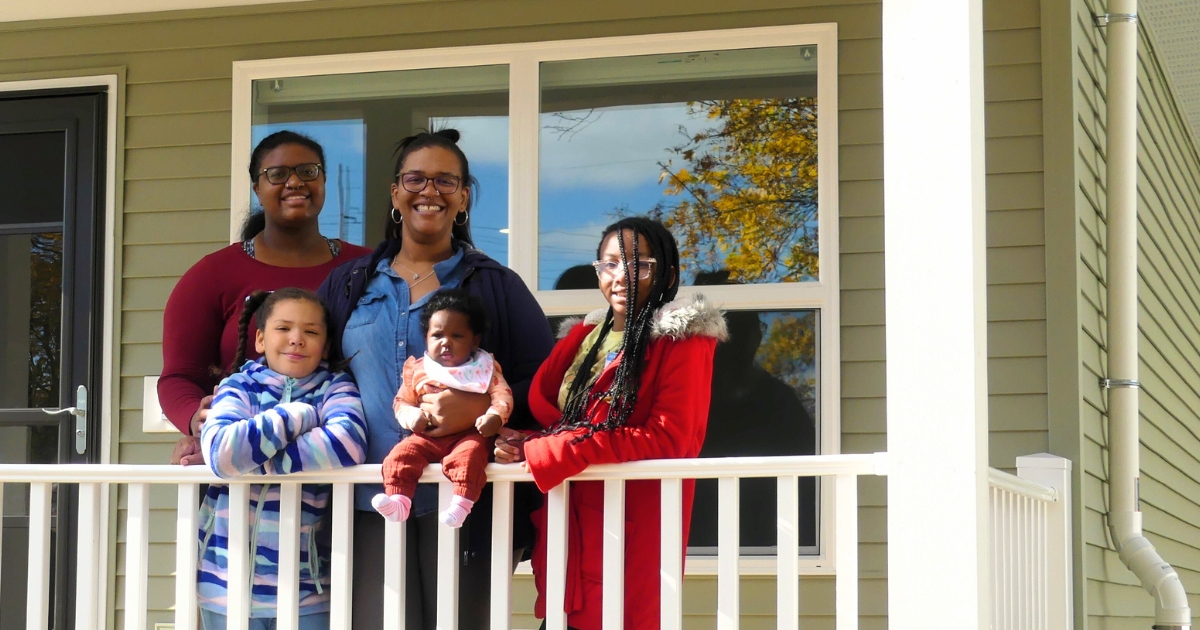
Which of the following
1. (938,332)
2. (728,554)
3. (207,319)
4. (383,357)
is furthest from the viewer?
(207,319)

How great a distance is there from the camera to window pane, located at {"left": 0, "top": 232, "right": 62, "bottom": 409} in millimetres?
4793

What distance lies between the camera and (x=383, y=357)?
2.90 m

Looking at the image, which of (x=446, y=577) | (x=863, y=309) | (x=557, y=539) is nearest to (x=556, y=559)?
(x=557, y=539)

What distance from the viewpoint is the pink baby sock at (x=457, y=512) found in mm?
2676

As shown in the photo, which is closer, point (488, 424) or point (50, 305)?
point (488, 424)

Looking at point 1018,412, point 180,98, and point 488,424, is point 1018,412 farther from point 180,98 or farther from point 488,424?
point 180,98

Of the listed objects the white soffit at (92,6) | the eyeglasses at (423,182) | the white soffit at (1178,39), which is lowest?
the eyeglasses at (423,182)

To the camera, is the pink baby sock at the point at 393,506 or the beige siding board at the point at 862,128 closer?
the pink baby sock at the point at 393,506

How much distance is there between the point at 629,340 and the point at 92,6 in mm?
3138

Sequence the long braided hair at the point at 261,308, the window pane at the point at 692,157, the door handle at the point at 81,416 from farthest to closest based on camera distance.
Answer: the door handle at the point at 81,416
the window pane at the point at 692,157
the long braided hair at the point at 261,308

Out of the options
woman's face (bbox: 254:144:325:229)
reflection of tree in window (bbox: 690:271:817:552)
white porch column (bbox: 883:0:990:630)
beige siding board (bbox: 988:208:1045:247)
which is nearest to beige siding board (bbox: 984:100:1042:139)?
beige siding board (bbox: 988:208:1045:247)

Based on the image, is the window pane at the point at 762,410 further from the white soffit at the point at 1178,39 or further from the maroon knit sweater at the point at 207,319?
the white soffit at the point at 1178,39

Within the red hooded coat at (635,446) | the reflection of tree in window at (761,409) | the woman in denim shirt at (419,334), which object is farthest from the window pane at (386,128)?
the red hooded coat at (635,446)

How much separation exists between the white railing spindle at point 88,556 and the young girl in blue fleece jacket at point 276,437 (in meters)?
0.26
